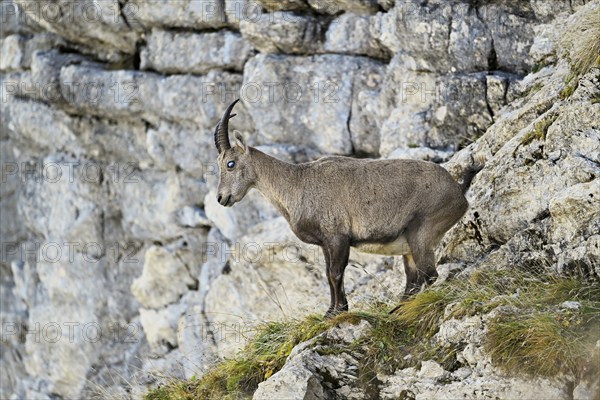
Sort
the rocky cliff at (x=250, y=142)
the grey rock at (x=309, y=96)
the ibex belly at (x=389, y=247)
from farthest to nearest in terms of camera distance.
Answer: the grey rock at (x=309, y=96), the ibex belly at (x=389, y=247), the rocky cliff at (x=250, y=142)

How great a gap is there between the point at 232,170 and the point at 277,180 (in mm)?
698

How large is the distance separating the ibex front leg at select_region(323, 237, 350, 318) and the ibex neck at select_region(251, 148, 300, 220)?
0.88 metres

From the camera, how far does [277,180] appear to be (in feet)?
41.9

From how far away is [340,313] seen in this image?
1087 centimetres

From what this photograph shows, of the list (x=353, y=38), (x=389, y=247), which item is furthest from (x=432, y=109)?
(x=389, y=247)

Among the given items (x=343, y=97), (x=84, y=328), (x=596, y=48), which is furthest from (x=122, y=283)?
(x=596, y=48)

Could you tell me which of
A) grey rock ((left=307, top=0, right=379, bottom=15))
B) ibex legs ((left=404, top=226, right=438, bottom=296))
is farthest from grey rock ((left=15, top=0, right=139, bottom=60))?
ibex legs ((left=404, top=226, right=438, bottom=296))

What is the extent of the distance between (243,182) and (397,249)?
2.43m

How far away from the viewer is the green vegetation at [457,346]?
8.94m

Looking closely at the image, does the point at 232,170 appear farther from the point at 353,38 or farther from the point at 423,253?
the point at 353,38

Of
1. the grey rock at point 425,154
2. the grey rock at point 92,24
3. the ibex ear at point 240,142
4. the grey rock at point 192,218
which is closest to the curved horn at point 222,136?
the ibex ear at point 240,142

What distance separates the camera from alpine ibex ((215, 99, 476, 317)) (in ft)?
38.4

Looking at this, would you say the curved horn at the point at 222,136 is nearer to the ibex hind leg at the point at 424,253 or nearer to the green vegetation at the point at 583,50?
the ibex hind leg at the point at 424,253

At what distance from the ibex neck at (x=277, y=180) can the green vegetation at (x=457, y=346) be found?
1.84m
